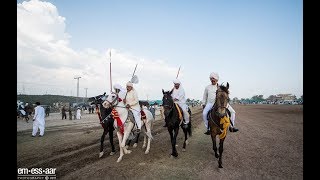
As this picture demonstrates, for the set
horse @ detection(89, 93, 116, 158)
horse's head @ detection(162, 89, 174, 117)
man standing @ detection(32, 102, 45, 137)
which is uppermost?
horse's head @ detection(162, 89, 174, 117)

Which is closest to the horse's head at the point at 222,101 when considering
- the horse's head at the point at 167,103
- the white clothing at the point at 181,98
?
the horse's head at the point at 167,103

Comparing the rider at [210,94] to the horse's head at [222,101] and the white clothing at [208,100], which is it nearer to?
the white clothing at [208,100]

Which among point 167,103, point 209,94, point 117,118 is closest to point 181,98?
point 167,103

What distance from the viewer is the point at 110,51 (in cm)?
1065

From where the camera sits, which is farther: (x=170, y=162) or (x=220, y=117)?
(x=170, y=162)

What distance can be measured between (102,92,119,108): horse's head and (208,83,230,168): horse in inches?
143

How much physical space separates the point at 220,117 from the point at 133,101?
3625mm

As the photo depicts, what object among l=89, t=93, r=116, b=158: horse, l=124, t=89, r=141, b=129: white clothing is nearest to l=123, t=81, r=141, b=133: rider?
l=124, t=89, r=141, b=129: white clothing

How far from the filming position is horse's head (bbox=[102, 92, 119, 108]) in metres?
8.58

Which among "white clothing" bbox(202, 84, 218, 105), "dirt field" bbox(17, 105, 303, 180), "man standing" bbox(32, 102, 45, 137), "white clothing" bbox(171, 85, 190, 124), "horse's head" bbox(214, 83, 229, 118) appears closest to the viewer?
"dirt field" bbox(17, 105, 303, 180)

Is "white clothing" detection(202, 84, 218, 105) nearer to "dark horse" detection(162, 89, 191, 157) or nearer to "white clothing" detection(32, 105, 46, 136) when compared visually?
"dark horse" detection(162, 89, 191, 157)

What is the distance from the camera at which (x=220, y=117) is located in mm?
7594

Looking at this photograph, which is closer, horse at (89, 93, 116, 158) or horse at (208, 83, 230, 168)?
horse at (208, 83, 230, 168)

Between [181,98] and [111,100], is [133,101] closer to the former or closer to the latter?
[111,100]
